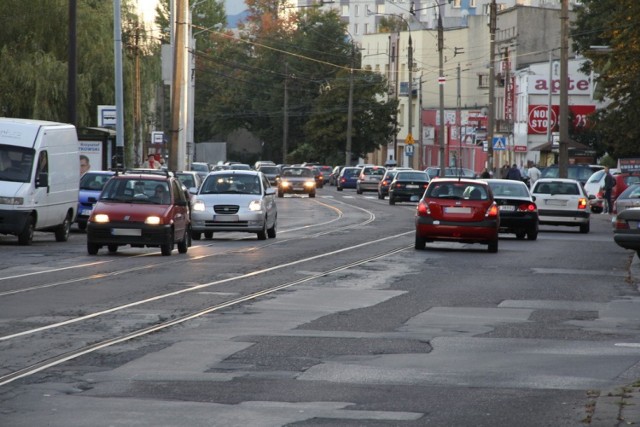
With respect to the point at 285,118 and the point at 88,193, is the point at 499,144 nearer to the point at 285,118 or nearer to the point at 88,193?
the point at 88,193

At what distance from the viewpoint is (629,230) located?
26375 millimetres

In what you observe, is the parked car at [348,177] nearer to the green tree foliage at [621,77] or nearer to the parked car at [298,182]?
the parked car at [298,182]

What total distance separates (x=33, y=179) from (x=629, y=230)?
476 inches

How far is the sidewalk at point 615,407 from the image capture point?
9.81 metres

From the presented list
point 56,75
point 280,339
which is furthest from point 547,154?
point 280,339

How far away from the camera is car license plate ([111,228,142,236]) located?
28.0m

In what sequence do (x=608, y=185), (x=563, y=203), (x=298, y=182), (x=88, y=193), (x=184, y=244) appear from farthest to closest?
(x=298, y=182)
(x=608, y=185)
(x=563, y=203)
(x=88, y=193)
(x=184, y=244)

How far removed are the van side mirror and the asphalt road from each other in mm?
3634

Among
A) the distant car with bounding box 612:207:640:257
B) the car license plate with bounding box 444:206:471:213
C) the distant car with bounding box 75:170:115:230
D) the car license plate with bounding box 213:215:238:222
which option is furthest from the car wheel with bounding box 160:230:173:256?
→ the distant car with bounding box 75:170:115:230

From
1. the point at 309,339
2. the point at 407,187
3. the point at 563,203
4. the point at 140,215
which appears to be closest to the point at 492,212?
the point at 140,215

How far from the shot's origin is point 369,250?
30.9 metres

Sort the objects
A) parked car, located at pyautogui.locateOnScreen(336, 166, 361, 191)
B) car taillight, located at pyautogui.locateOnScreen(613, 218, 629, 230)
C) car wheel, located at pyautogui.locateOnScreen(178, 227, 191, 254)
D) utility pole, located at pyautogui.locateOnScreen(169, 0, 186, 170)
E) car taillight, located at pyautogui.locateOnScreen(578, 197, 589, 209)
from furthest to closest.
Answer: parked car, located at pyautogui.locateOnScreen(336, 166, 361, 191)
utility pole, located at pyautogui.locateOnScreen(169, 0, 186, 170)
car taillight, located at pyautogui.locateOnScreen(578, 197, 589, 209)
car wheel, located at pyautogui.locateOnScreen(178, 227, 191, 254)
car taillight, located at pyautogui.locateOnScreen(613, 218, 629, 230)

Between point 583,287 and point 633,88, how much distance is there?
36754 millimetres

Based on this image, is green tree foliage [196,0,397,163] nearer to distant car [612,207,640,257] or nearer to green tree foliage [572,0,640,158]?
green tree foliage [572,0,640,158]
